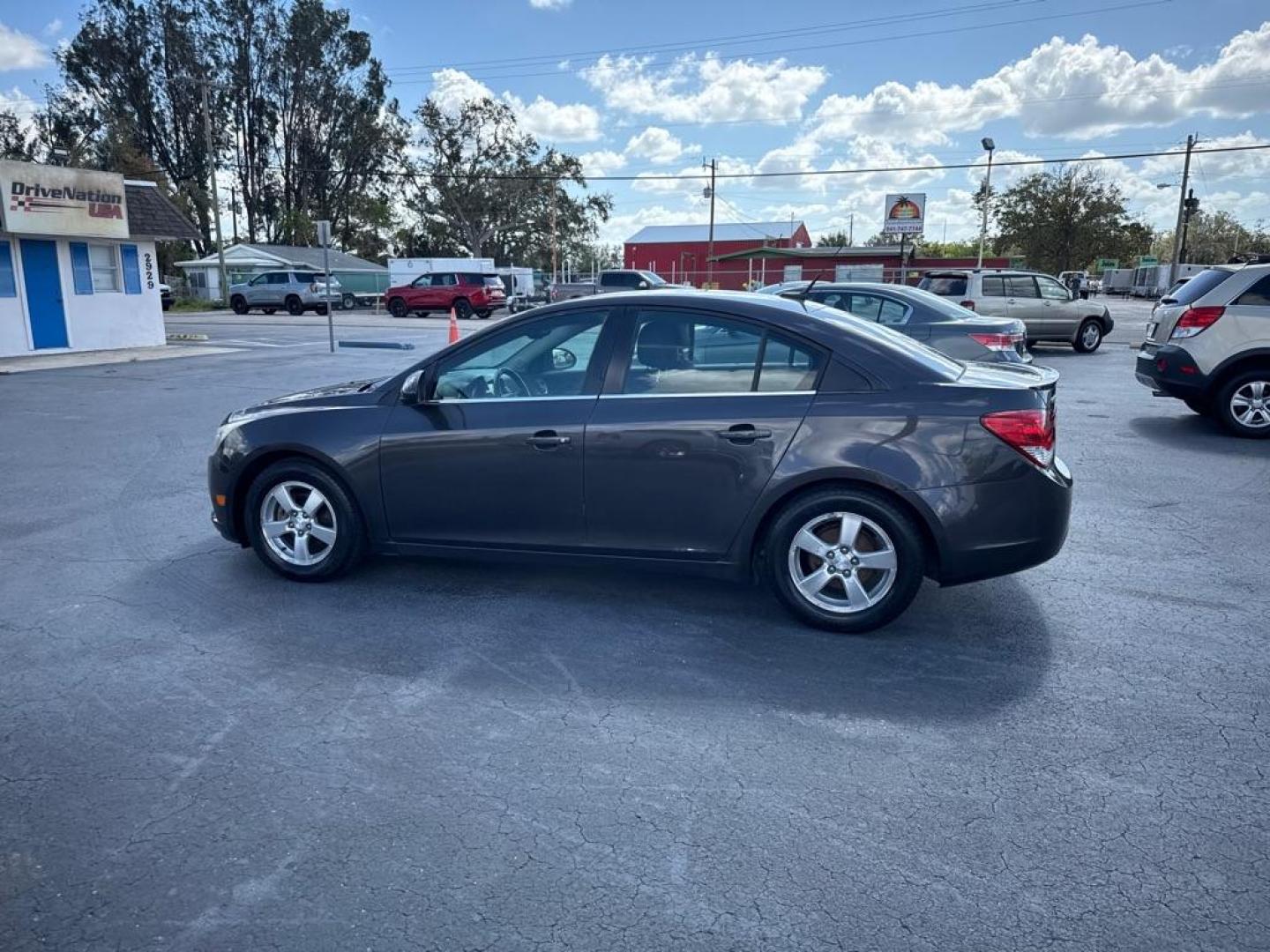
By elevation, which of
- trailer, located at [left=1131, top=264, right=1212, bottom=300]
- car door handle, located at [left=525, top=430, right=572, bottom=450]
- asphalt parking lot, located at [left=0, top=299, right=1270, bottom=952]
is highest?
trailer, located at [left=1131, top=264, right=1212, bottom=300]

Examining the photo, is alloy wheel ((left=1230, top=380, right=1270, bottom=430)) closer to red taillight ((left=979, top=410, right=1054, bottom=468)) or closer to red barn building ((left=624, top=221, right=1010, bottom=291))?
red taillight ((left=979, top=410, right=1054, bottom=468))

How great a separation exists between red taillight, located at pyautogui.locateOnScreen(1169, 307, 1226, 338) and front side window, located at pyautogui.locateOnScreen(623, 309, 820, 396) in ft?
24.1

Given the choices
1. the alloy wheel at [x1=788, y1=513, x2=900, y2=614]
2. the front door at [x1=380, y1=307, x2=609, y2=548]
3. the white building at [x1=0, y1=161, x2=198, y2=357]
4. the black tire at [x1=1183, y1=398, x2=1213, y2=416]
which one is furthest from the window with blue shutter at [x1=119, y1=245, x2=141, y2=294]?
the black tire at [x1=1183, y1=398, x2=1213, y2=416]

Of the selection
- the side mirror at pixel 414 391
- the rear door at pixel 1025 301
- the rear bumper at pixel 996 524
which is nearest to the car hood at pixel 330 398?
the side mirror at pixel 414 391

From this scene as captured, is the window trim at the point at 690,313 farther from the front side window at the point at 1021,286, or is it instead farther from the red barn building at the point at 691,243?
the red barn building at the point at 691,243

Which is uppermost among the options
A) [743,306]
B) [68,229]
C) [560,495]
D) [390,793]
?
[68,229]

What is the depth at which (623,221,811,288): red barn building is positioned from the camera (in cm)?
6744

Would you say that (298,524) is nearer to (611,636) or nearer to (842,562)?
(611,636)

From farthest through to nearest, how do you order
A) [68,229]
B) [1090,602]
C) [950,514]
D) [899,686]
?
1. [68,229]
2. [1090,602]
3. [950,514]
4. [899,686]

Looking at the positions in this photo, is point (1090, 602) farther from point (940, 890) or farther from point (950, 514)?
point (940, 890)

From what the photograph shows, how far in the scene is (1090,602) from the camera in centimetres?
469

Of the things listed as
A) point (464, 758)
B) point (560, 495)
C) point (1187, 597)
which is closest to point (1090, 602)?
point (1187, 597)

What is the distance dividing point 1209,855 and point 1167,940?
48 centimetres

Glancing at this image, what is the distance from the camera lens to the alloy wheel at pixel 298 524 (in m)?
4.87
